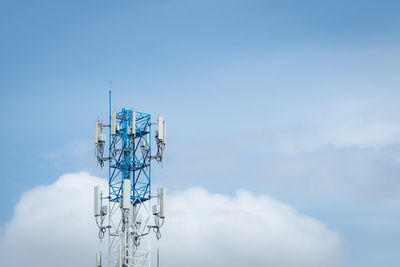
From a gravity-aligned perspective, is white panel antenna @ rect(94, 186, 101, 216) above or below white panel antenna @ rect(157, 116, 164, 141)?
below

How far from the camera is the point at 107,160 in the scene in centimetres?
17800

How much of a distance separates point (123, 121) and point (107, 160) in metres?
5.84

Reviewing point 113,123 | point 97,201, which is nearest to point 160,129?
point 113,123

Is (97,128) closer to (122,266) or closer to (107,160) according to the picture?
(107,160)

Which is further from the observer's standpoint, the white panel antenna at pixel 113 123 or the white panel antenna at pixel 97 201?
the white panel antenna at pixel 113 123

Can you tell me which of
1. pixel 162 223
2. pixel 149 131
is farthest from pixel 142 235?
pixel 149 131

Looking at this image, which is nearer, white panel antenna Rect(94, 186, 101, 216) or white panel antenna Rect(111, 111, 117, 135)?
white panel antenna Rect(94, 186, 101, 216)

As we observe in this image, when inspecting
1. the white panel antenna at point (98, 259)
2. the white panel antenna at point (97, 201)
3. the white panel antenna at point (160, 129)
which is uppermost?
the white panel antenna at point (160, 129)

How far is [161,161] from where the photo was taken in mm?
178000

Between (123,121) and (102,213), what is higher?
(123,121)

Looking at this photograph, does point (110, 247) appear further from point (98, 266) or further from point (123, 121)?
point (123, 121)

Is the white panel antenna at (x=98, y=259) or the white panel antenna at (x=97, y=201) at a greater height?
the white panel antenna at (x=97, y=201)

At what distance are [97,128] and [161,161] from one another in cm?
975

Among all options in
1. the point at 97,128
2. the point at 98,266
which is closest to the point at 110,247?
the point at 98,266
